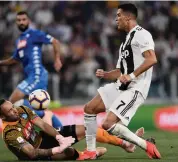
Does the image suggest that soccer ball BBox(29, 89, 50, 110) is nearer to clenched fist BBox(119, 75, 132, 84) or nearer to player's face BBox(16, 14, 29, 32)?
clenched fist BBox(119, 75, 132, 84)

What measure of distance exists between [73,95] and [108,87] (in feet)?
28.1

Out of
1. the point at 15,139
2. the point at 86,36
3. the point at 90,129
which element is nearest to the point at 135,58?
the point at 90,129

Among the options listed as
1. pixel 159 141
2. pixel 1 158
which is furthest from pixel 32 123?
pixel 159 141

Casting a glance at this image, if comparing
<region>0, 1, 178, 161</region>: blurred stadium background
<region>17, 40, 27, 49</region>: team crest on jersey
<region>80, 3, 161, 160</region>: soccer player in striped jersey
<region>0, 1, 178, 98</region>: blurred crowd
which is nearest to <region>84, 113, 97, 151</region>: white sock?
<region>80, 3, 161, 160</region>: soccer player in striped jersey

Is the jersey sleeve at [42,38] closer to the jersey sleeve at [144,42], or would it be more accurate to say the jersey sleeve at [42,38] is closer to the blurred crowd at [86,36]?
the blurred crowd at [86,36]

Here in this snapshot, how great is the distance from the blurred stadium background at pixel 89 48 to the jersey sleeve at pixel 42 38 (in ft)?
13.6

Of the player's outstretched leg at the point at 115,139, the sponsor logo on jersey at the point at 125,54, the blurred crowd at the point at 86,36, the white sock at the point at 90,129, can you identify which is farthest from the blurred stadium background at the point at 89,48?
the sponsor logo on jersey at the point at 125,54

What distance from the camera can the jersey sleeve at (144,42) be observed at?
9258mm

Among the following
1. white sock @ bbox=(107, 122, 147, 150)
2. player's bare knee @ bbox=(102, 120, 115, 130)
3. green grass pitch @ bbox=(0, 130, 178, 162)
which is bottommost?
green grass pitch @ bbox=(0, 130, 178, 162)

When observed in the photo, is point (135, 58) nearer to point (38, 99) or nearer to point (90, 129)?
point (90, 129)

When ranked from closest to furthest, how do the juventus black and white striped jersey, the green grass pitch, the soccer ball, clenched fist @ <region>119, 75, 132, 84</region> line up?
clenched fist @ <region>119, 75, 132, 84</region> → the juventus black and white striped jersey → the green grass pitch → the soccer ball

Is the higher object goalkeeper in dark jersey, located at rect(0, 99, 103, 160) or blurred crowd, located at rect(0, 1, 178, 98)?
blurred crowd, located at rect(0, 1, 178, 98)

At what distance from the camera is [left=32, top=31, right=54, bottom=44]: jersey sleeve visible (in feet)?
45.2

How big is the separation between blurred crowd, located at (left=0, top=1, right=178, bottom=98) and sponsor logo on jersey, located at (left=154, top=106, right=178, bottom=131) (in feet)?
1.41
